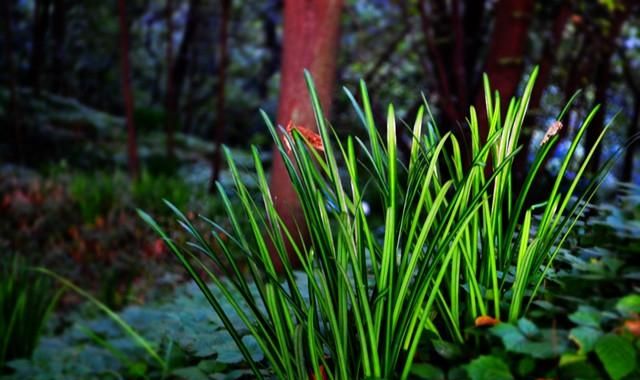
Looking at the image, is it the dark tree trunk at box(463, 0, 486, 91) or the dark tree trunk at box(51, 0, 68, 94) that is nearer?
the dark tree trunk at box(463, 0, 486, 91)

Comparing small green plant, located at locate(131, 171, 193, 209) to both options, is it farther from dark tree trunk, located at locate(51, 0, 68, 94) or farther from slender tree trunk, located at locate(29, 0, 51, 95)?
dark tree trunk, located at locate(51, 0, 68, 94)

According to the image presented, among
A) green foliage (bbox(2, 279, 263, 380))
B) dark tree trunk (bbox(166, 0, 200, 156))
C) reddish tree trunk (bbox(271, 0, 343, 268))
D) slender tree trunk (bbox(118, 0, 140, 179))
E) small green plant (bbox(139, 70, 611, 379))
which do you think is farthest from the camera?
dark tree trunk (bbox(166, 0, 200, 156))

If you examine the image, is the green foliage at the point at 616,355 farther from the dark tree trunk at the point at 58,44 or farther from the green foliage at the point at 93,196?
the dark tree trunk at the point at 58,44

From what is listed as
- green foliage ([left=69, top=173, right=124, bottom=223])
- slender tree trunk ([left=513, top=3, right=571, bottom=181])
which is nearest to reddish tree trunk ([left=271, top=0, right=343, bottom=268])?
slender tree trunk ([left=513, top=3, right=571, bottom=181])

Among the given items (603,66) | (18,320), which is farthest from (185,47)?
(18,320)

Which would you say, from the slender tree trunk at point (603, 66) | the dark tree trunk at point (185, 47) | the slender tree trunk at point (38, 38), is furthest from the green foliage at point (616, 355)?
the slender tree trunk at point (38, 38)

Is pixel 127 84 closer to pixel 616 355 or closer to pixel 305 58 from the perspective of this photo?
pixel 305 58

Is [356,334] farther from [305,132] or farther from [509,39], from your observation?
[509,39]
